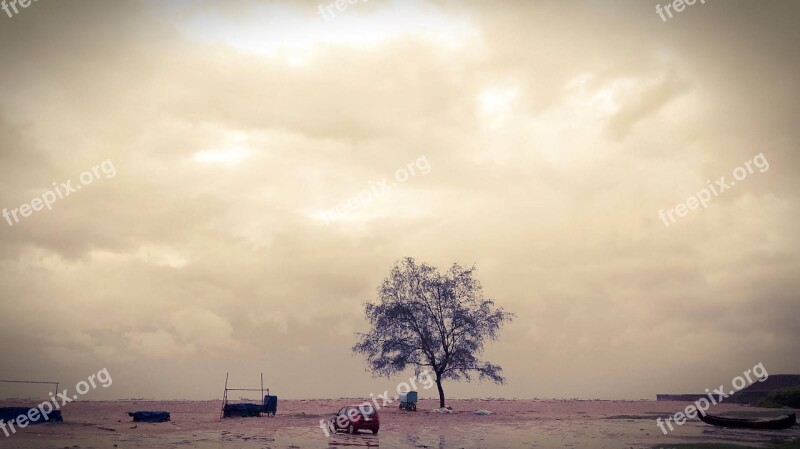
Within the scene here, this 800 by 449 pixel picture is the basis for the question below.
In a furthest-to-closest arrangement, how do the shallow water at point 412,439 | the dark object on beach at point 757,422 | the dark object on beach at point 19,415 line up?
the dark object on beach at point 19,415 → the dark object on beach at point 757,422 → the shallow water at point 412,439

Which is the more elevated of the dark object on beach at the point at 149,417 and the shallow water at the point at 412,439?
the dark object on beach at the point at 149,417

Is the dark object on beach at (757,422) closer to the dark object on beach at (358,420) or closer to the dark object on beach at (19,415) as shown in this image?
the dark object on beach at (358,420)

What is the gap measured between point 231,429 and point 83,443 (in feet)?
35.5

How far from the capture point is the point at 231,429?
112 ft

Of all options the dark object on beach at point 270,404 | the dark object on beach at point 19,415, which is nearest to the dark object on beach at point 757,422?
the dark object on beach at point 270,404

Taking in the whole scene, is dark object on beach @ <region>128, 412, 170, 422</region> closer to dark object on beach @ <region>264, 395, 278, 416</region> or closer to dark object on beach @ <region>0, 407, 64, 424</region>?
dark object on beach @ <region>0, 407, 64, 424</region>

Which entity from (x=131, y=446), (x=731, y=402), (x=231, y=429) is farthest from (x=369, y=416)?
(x=731, y=402)

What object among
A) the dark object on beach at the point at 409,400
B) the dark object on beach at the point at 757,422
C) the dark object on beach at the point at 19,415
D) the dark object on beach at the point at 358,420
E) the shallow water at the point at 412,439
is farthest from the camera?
the dark object on beach at the point at 409,400

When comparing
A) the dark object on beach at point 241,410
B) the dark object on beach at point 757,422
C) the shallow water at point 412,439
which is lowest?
the dark object on beach at point 757,422

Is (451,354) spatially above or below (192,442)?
above

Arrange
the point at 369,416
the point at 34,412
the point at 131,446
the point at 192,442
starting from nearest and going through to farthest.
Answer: the point at 131,446
the point at 192,442
the point at 369,416
the point at 34,412

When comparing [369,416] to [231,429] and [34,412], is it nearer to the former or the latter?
[231,429]

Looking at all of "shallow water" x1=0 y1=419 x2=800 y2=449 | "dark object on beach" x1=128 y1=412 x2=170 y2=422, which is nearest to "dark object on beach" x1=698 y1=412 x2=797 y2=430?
"shallow water" x1=0 y1=419 x2=800 y2=449

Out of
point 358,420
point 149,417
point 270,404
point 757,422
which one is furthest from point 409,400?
point 757,422
